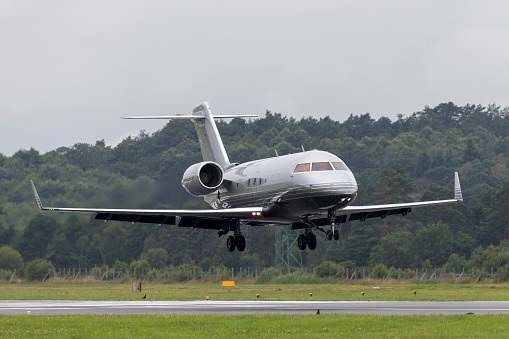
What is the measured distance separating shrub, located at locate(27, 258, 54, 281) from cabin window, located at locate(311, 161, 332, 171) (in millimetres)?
57595

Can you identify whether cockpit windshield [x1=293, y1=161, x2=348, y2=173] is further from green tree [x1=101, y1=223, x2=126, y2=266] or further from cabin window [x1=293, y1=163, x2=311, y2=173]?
green tree [x1=101, y1=223, x2=126, y2=266]

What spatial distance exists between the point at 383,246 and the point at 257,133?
96.1 m

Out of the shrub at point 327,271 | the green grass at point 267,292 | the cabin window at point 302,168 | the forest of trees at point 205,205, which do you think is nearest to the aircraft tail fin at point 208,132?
the green grass at point 267,292

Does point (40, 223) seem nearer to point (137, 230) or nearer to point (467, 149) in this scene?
point (137, 230)

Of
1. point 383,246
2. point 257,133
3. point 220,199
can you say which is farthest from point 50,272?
point 257,133

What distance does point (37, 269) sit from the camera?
3497 inches

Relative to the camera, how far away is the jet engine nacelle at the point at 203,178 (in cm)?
4275

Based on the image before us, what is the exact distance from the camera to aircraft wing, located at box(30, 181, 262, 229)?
39.8 metres

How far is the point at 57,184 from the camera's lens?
4397 inches

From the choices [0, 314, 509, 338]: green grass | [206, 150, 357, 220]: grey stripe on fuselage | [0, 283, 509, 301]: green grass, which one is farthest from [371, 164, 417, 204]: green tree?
[0, 314, 509, 338]: green grass

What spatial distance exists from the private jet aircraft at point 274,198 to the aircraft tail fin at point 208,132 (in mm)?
838

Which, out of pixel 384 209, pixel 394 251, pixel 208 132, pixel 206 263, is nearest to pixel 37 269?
pixel 206 263

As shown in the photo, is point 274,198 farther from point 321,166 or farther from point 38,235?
point 38,235

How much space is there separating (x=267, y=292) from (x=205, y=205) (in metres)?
13.7
